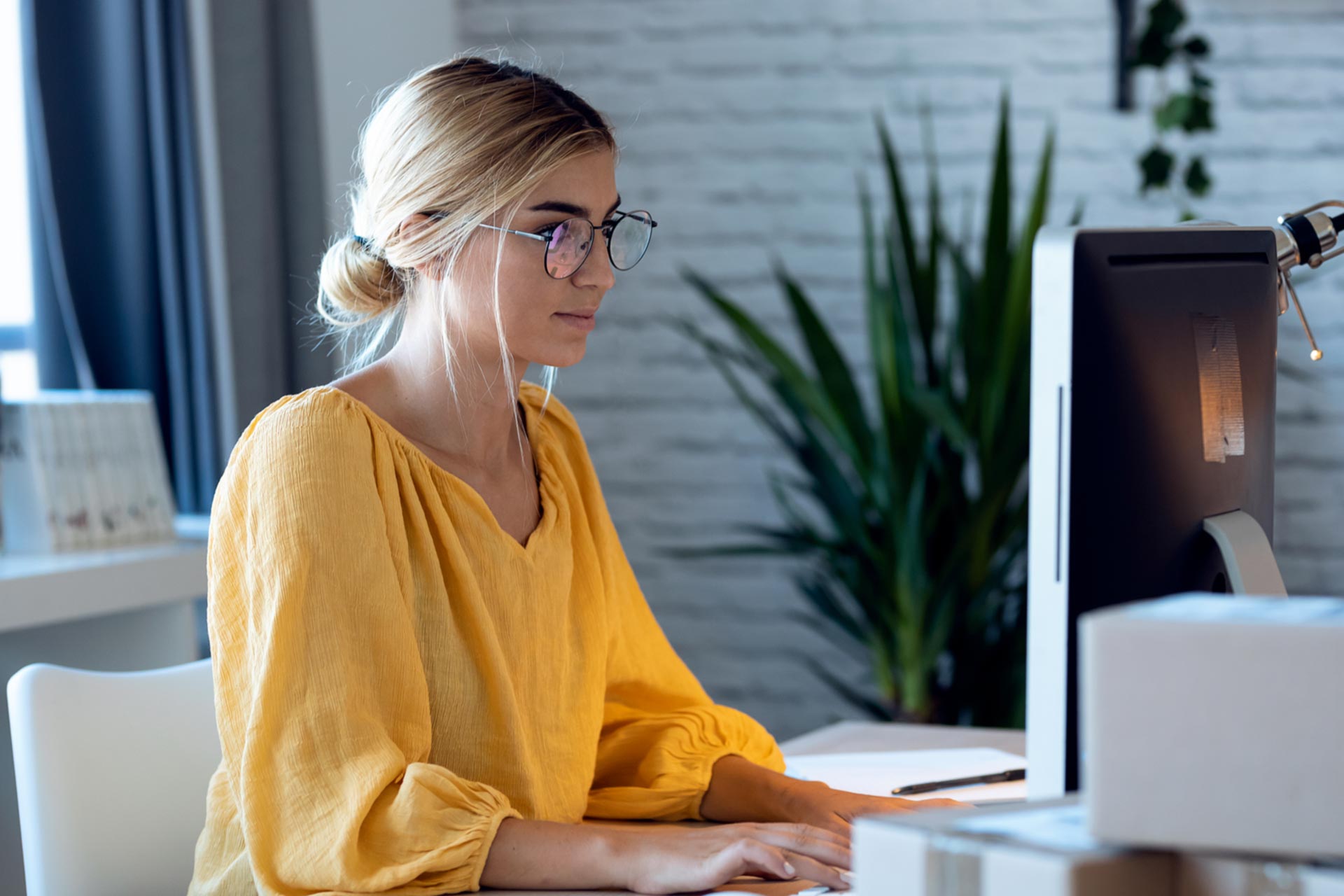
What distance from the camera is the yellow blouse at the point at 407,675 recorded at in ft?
3.52

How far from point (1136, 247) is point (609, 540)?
2.56 feet

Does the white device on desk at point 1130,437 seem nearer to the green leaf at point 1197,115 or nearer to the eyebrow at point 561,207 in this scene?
the eyebrow at point 561,207

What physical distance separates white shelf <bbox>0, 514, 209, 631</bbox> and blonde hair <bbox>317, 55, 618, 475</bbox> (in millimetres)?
945

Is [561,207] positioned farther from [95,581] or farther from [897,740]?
[95,581]

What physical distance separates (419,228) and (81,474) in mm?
1247

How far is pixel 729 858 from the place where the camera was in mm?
1049

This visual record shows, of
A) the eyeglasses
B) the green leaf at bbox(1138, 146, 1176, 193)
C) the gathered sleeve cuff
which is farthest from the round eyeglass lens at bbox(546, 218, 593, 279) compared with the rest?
the green leaf at bbox(1138, 146, 1176, 193)

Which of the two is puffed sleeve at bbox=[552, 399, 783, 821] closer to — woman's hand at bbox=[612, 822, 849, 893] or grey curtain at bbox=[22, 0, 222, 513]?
woman's hand at bbox=[612, 822, 849, 893]

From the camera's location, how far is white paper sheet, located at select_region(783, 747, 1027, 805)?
4.39ft

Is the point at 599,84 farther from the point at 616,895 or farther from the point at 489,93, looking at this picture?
the point at 616,895

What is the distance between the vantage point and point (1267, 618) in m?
0.60

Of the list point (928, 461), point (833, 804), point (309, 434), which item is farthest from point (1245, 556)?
point (928, 461)

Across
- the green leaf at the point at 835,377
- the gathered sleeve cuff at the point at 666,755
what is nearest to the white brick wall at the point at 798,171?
the green leaf at the point at 835,377

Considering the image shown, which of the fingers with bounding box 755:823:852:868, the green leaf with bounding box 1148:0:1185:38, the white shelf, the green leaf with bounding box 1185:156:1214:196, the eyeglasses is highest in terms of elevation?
the green leaf with bounding box 1148:0:1185:38
